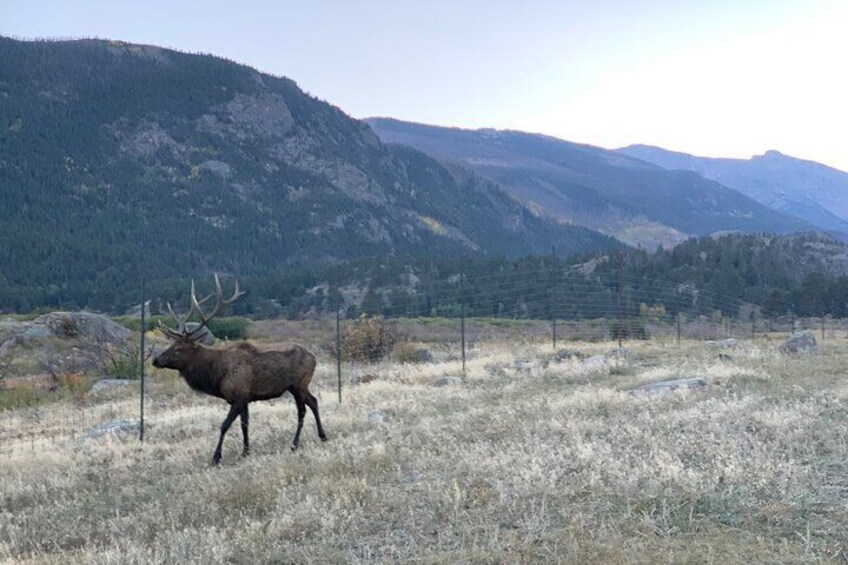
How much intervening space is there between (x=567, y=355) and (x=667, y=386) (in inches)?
350

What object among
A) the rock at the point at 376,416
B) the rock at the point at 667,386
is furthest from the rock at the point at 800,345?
the rock at the point at 376,416

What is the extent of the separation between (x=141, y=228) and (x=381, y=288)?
64.5 meters

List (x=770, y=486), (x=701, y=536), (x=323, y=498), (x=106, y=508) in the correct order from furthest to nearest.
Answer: (x=106, y=508), (x=323, y=498), (x=770, y=486), (x=701, y=536)

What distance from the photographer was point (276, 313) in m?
64.8

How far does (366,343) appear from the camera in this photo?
2806cm

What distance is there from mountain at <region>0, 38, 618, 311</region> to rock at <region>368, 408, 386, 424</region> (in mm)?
69054

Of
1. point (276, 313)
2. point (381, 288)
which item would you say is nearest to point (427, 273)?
point (381, 288)

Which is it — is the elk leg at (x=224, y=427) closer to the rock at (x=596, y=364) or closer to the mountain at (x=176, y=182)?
the rock at (x=596, y=364)

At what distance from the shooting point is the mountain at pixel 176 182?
102938mm

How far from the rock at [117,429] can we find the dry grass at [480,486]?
702 mm

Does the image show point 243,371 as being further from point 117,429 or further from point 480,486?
point 480,486

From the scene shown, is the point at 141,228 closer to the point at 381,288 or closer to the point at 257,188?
the point at 257,188

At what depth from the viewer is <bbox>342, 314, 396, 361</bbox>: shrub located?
27859mm

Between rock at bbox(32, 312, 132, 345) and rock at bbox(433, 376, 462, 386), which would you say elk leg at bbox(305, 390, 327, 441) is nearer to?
rock at bbox(433, 376, 462, 386)
